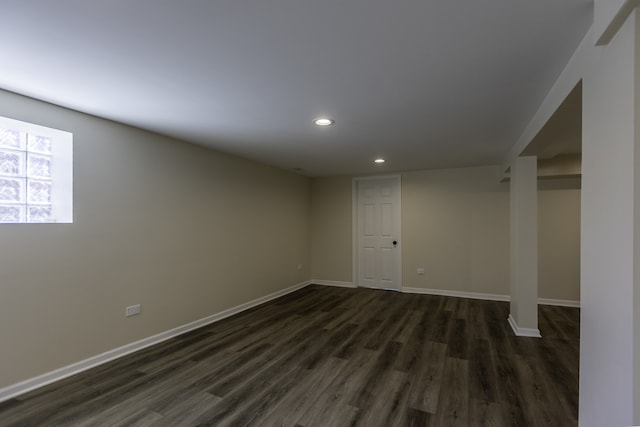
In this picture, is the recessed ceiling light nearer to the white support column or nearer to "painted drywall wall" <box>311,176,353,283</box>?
the white support column

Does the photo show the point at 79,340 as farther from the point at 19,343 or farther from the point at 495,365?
the point at 495,365

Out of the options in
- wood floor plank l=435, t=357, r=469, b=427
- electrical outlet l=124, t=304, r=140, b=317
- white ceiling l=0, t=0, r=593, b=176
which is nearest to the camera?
white ceiling l=0, t=0, r=593, b=176

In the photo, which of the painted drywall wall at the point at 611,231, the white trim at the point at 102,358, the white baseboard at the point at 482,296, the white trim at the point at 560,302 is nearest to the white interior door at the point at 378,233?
the white baseboard at the point at 482,296

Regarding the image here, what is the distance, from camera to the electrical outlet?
2939 mm

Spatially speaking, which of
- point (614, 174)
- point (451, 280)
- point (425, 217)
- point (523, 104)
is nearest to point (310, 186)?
point (425, 217)

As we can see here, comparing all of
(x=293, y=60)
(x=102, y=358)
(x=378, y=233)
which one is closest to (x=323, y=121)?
(x=293, y=60)

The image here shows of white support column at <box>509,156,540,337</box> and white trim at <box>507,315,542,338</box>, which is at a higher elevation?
white support column at <box>509,156,540,337</box>

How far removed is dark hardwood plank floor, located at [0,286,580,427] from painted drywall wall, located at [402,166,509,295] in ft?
4.13

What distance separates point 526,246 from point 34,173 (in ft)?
16.2

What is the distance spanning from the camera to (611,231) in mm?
1231

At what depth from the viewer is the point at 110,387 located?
7.64ft

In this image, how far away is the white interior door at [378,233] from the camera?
18.8ft

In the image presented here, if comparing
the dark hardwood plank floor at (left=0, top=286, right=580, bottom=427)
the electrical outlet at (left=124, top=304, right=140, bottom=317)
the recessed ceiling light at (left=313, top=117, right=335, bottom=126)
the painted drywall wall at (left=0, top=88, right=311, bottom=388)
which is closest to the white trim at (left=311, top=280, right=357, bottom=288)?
the painted drywall wall at (left=0, top=88, right=311, bottom=388)

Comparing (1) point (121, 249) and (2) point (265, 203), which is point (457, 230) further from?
(1) point (121, 249)
